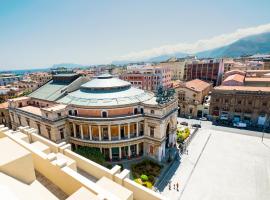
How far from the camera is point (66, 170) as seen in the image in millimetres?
11305

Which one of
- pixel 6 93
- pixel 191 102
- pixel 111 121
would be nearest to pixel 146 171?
pixel 111 121

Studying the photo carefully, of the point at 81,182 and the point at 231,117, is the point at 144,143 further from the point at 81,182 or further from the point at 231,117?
the point at 231,117

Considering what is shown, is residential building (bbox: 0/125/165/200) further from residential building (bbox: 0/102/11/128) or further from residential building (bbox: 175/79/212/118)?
residential building (bbox: 175/79/212/118)

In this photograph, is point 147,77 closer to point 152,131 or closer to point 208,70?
point 208,70

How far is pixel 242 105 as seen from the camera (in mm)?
63500

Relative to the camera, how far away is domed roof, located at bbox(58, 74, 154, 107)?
1634 inches

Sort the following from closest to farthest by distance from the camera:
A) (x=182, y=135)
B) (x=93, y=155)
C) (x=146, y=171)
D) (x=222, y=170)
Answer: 1. (x=93, y=155)
2. (x=146, y=171)
3. (x=222, y=170)
4. (x=182, y=135)

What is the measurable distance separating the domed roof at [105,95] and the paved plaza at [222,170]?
20128mm

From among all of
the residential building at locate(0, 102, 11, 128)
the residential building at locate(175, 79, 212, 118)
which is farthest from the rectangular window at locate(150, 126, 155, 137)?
the residential building at locate(0, 102, 11, 128)

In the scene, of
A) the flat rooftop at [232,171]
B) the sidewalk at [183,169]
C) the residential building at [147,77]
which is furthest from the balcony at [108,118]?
the residential building at [147,77]

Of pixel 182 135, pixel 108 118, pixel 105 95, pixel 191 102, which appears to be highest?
pixel 105 95

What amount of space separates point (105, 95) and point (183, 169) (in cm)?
2666

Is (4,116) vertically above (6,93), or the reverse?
(6,93)

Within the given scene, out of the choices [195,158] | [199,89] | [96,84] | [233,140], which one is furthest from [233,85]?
[96,84]
